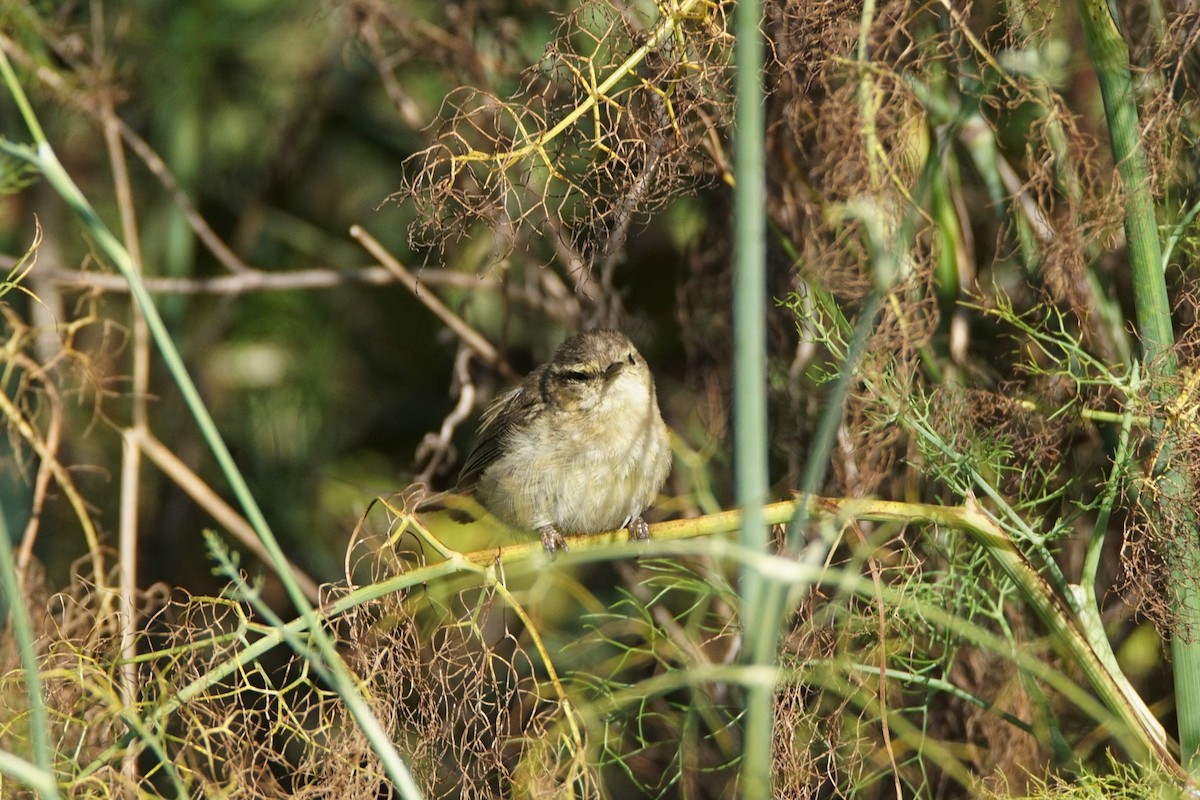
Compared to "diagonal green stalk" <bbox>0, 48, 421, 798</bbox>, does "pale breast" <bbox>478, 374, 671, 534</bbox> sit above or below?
below

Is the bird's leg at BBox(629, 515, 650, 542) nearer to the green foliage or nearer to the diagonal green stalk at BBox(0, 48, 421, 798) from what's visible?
the green foliage

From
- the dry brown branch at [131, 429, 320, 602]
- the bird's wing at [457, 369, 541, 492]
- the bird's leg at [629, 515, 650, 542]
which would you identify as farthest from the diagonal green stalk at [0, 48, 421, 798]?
the bird's wing at [457, 369, 541, 492]

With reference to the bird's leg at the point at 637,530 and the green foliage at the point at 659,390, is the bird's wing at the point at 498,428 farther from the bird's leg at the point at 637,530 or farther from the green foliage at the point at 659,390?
the bird's leg at the point at 637,530

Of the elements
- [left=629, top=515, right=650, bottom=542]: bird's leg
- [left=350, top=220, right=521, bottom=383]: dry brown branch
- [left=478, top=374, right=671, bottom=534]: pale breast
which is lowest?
[left=629, top=515, right=650, bottom=542]: bird's leg

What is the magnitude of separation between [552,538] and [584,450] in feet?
0.98

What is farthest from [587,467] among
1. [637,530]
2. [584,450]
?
[637,530]

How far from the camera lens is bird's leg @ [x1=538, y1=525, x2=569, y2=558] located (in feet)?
10.0

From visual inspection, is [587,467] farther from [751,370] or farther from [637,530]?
[751,370]

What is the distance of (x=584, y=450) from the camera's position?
3.40 m

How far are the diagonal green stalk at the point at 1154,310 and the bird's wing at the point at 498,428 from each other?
1795mm

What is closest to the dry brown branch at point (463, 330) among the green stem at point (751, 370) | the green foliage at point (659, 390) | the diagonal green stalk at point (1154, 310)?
the green foliage at point (659, 390)

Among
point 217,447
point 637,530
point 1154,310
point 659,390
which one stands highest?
point 217,447

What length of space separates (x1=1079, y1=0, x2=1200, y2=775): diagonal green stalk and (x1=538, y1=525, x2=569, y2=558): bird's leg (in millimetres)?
1364

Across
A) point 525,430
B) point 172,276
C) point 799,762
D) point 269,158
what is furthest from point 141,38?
point 799,762
